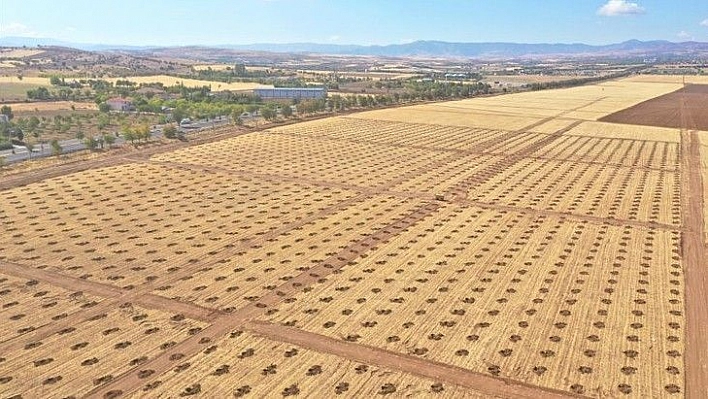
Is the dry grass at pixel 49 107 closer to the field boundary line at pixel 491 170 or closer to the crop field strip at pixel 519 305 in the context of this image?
the field boundary line at pixel 491 170

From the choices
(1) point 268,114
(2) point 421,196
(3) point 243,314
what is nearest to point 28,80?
(1) point 268,114

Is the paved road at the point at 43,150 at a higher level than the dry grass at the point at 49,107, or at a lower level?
lower

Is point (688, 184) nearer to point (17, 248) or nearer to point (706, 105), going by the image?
point (17, 248)

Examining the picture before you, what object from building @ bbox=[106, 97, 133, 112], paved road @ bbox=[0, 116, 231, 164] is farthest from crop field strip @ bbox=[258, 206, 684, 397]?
building @ bbox=[106, 97, 133, 112]

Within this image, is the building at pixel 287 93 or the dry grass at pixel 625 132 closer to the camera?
the dry grass at pixel 625 132

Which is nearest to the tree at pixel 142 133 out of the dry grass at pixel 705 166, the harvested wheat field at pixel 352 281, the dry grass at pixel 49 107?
the harvested wheat field at pixel 352 281

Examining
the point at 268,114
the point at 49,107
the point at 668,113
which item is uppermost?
the point at 268,114

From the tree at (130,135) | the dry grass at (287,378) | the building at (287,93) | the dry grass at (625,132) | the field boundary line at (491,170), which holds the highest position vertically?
the building at (287,93)

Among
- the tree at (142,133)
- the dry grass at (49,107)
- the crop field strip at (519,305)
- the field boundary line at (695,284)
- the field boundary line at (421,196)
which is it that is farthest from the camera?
the dry grass at (49,107)

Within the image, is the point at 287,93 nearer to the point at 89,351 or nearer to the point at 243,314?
the point at 243,314
